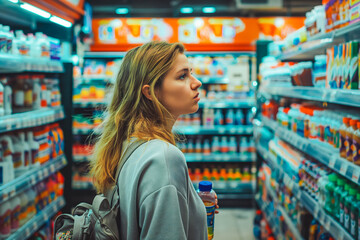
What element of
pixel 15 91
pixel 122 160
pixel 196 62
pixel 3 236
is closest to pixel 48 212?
pixel 3 236

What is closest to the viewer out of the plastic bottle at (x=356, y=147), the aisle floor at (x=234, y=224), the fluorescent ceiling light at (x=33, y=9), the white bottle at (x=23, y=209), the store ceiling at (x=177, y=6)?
the plastic bottle at (x=356, y=147)

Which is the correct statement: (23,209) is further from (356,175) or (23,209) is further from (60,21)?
(356,175)

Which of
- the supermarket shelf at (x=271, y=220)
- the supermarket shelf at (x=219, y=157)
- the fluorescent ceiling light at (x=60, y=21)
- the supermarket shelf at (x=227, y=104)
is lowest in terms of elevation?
the supermarket shelf at (x=271, y=220)

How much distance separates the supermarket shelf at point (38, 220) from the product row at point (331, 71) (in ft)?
7.89

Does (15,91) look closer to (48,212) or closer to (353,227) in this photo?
(48,212)

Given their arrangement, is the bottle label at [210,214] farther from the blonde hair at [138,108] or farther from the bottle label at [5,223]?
the bottle label at [5,223]

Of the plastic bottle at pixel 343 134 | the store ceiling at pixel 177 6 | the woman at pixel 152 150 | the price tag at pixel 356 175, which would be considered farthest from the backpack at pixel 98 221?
the store ceiling at pixel 177 6

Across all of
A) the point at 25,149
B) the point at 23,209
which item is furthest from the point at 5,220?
the point at 25,149

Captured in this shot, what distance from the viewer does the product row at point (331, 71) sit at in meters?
1.84

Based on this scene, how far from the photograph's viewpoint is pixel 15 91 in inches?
118

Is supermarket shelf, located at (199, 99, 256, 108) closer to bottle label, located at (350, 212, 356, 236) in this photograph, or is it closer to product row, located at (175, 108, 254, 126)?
product row, located at (175, 108, 254, 126)

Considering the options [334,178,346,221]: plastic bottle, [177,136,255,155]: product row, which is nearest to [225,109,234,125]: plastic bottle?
[177,136,255,155]: product row

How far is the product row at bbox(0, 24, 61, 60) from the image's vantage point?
260cm

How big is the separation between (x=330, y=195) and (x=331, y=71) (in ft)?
2.41
